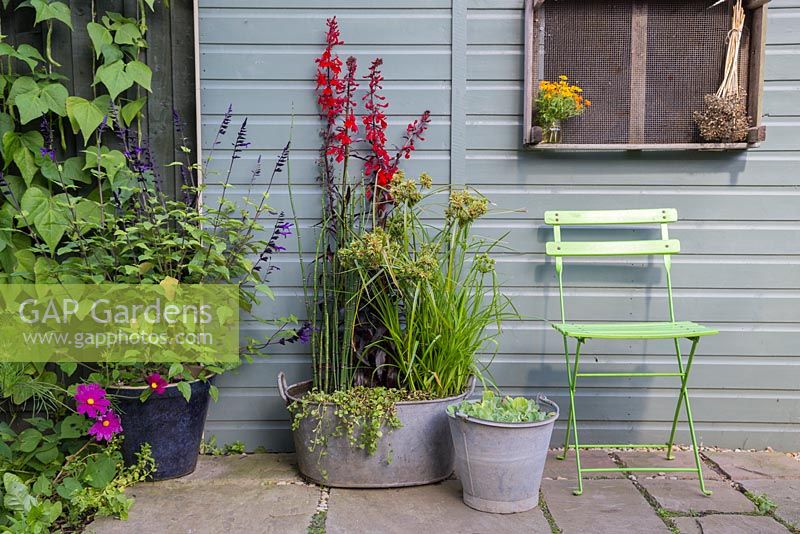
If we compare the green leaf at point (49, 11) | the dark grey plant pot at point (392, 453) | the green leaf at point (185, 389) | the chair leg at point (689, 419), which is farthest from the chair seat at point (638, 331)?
the green leaf at point (49, 11)

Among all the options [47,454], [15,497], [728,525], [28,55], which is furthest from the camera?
[28,55]

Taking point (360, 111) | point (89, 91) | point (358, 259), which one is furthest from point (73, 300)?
point (360, 111)

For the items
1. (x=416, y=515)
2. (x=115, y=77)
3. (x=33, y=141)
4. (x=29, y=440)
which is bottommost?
(x=416, y=515)

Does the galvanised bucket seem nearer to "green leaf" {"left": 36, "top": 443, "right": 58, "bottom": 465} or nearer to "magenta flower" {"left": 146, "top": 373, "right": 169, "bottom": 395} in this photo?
"magenta flower" {"left": 146, "top": 373, "right": 169, "bottom": 395}

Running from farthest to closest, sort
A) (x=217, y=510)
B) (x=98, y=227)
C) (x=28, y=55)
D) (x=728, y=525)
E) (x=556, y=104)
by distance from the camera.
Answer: (x=556, y=104), (x=28, y=55), (x=98, y=227), (x=217, y=510), (x=728, y=525)

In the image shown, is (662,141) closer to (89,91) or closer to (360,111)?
(360,111)

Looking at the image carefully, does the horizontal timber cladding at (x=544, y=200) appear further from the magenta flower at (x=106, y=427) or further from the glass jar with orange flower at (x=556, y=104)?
the magenta flower at (x=106, y=427)

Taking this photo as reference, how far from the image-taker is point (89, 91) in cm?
299

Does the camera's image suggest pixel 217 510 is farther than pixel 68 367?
No

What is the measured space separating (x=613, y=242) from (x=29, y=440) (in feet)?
7.65

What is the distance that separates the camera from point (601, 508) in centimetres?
249

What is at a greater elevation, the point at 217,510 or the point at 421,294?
the point at 421,294

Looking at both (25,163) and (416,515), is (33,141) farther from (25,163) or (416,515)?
(416,515)

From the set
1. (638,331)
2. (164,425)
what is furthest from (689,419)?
(164,425)
